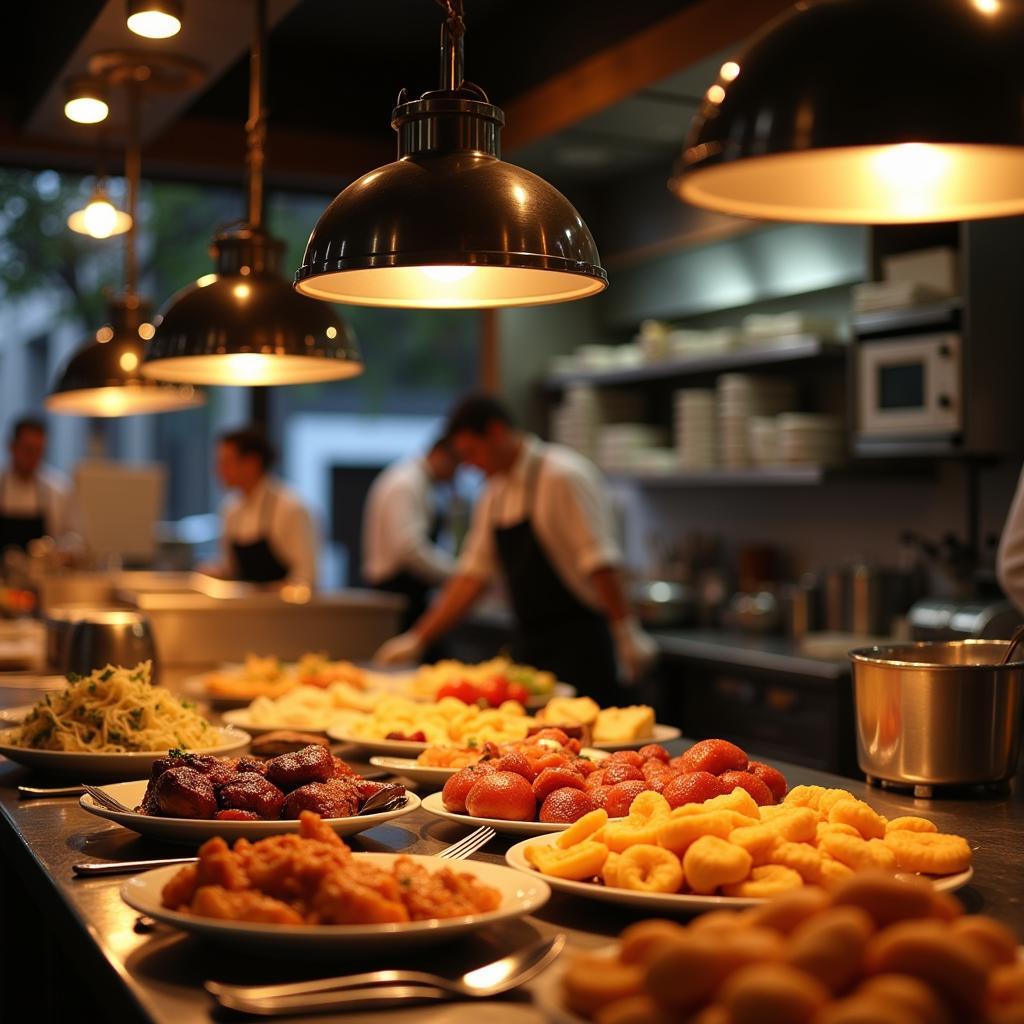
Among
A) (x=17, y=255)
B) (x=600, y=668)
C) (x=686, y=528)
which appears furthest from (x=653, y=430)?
(x=17, y=255)

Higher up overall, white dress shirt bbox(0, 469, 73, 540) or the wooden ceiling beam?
the wooden ceiling beam

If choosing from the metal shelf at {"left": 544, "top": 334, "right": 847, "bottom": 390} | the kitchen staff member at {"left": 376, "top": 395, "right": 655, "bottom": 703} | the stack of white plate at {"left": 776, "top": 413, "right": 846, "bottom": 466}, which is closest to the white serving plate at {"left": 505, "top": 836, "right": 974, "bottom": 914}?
the kitchen staff member at {"left": 376, "top": 395, "right": 655, "bottom": 703}

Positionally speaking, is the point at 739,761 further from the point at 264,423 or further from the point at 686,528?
the point at 264,423

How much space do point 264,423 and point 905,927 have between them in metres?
6.21

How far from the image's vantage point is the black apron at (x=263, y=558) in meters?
6.34

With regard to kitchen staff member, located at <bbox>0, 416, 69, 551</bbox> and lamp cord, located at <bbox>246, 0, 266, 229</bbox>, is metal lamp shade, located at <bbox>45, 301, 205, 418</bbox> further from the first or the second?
kitchen staff member, located at <bbox>0, 416, 69, 551</bbox>

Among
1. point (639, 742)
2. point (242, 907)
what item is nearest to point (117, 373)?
point (639, 742)

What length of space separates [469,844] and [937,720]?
746mm

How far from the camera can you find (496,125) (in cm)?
205

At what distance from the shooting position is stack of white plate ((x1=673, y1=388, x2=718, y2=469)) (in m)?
5.75

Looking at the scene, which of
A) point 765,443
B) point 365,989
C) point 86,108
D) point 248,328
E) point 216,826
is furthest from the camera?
point 765,443

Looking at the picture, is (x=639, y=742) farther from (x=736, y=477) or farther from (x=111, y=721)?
(x=736, y=477)

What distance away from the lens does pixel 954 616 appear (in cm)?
426

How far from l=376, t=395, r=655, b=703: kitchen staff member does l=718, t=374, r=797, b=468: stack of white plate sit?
2.48 ft
